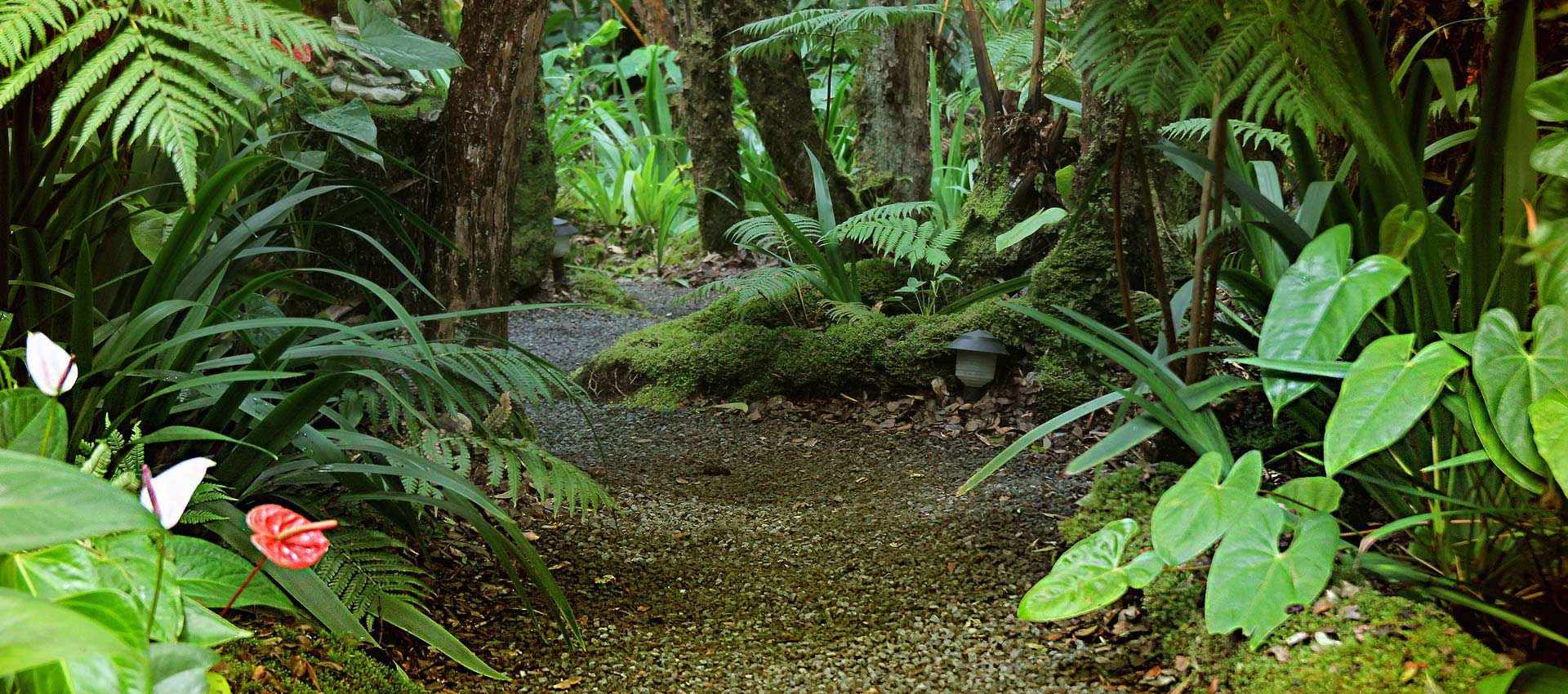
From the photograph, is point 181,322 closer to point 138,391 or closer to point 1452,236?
point 138,391

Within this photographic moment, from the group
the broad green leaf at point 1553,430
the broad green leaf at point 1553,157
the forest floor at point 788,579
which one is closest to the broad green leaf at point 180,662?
the forest floor at point 788,579

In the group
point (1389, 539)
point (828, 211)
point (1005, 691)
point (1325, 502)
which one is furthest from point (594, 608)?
point (828, 211)

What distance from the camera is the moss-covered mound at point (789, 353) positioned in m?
3.00

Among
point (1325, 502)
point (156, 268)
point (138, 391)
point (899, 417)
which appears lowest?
point (899, 417)

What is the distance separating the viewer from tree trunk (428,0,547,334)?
7.58ft

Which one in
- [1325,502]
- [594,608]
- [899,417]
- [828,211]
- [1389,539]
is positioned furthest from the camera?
[828,211]

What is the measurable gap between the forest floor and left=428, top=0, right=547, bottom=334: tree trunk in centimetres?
57

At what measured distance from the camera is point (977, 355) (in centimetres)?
289

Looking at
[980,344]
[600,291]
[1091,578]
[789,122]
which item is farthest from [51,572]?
[600,291]

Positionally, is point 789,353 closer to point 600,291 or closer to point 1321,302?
point 600,291

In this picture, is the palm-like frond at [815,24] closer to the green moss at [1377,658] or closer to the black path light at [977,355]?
the black path light at [977,355]

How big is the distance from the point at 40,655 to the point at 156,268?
3.32ft

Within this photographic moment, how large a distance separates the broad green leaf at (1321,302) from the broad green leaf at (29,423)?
1.37 metres

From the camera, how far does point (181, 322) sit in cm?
161
